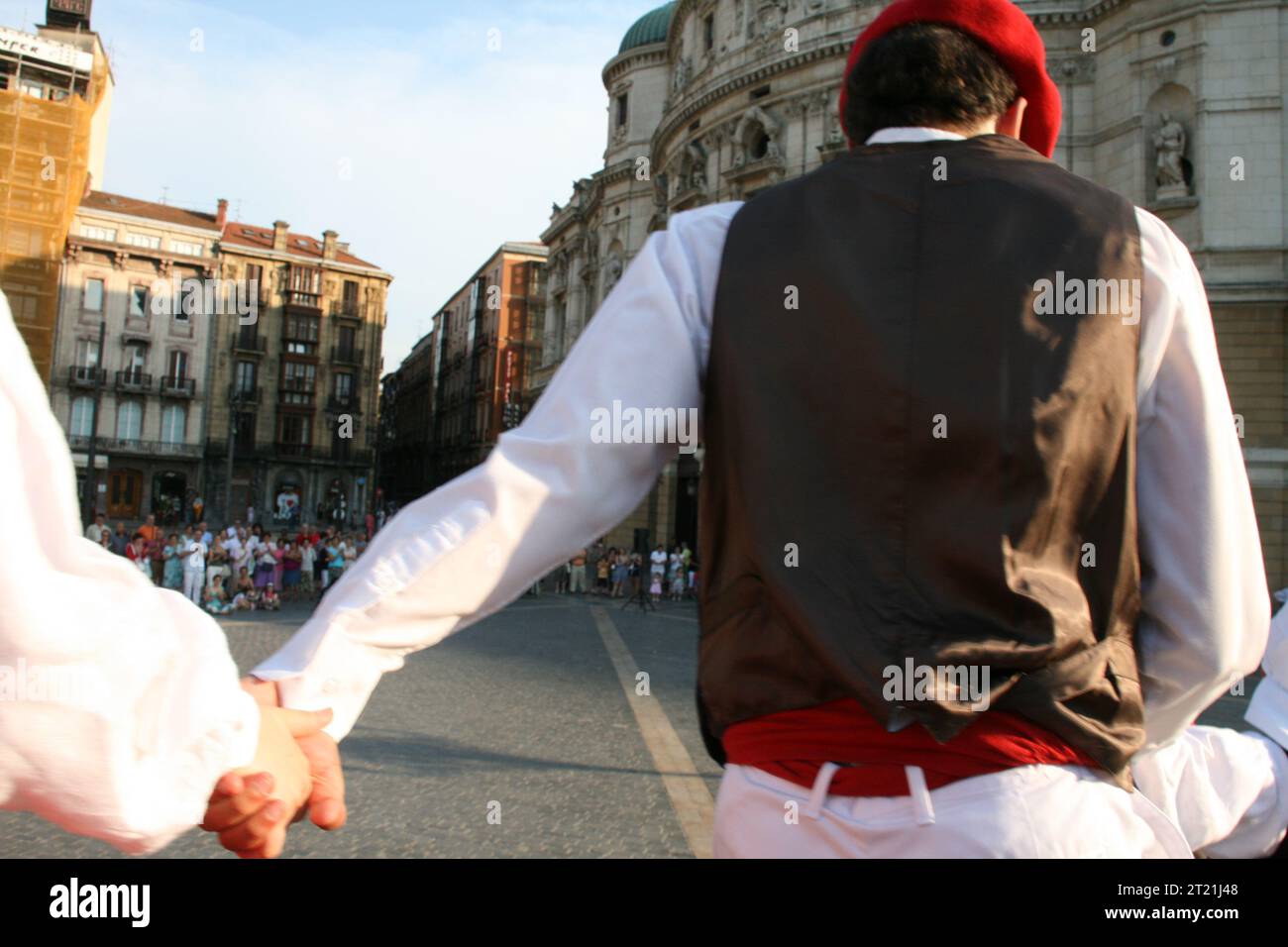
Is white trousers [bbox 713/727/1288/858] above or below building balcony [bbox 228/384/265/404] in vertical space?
below

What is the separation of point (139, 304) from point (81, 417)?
6.92m

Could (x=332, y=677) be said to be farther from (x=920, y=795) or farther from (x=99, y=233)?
(x=99, y=233)

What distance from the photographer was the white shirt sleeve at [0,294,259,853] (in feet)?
3.00

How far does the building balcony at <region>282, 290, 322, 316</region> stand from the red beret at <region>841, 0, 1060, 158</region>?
2521 inches

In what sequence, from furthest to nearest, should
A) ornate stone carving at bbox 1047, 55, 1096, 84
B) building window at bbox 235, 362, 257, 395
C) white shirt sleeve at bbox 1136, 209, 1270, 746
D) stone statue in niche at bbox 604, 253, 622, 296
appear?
1. building window at bbox 235, 362, 257, 395
2. stone statue in niche at bbox 604, 253, 622, 296
3. ornate stone carving at bbox 1047, 55, 1096, 84
4. white shirt sleeve at bbox 1136, 209, 1270, 746

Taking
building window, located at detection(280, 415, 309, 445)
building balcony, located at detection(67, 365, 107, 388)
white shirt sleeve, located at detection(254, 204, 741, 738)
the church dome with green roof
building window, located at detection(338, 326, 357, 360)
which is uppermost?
the church dome with green roof

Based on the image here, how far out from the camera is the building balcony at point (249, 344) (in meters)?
58.8

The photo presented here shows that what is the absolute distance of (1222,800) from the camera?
1.87m

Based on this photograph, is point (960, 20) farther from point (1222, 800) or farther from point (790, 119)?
point (790, 119)

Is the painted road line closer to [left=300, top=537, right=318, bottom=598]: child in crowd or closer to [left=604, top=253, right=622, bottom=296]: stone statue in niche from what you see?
[left=300, top=537, right=318, bottom=598]: child in crowd

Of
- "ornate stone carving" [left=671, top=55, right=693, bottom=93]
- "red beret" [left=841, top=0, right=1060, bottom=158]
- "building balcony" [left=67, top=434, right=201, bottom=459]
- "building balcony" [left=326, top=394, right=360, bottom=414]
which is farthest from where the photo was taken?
"building balcony" [left=326, top=394, right=360, bottom=414]

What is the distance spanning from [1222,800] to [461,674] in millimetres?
9495

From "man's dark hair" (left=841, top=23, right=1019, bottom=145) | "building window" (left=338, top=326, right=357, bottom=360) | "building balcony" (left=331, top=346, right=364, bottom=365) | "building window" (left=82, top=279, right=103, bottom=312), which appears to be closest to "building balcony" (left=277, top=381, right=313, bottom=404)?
"building balcony" (left=331, top=346, right=364, bottom=365)
